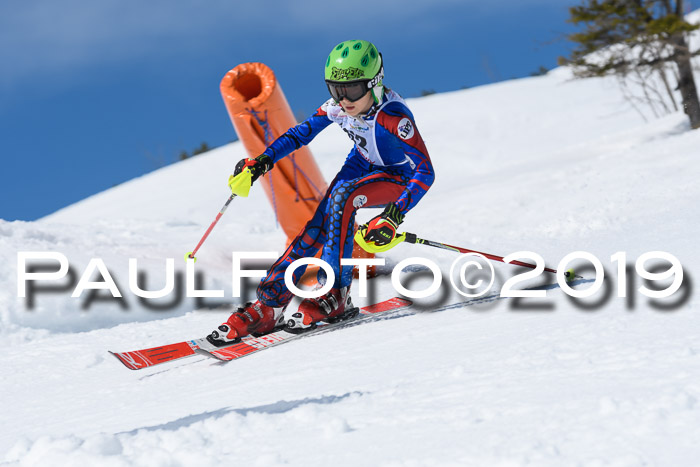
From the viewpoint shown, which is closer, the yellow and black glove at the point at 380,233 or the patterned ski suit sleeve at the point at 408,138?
the yellow and black glove at the point at 380,233

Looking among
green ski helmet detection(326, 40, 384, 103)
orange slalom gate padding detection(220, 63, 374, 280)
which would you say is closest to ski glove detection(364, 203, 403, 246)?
green ski helmet detection(326, 40, 384, 103)

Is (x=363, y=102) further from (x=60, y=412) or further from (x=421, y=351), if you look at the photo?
(x=60, y=412)

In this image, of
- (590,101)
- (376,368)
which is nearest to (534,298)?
(376,368)

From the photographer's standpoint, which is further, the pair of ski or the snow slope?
the pair of ski

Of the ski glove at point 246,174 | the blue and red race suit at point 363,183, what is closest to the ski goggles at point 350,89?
the blue and red race suit at point 363,183

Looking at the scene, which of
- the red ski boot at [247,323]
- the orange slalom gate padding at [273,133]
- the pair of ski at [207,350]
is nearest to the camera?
the pair of ski at [207,350]

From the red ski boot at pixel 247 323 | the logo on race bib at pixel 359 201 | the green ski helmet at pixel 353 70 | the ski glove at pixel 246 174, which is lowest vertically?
the red ski boot at pixel 247 323

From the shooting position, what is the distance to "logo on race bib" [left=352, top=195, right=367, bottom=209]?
4.02m

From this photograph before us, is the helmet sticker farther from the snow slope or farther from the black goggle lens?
the snow slope

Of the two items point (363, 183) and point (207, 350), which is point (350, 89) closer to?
point (363, 183)

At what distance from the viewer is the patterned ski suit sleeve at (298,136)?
438 centimetres

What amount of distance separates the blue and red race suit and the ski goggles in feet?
0.46

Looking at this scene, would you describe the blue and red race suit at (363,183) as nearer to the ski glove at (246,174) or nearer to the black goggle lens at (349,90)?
the black goggle lens at (349,90)

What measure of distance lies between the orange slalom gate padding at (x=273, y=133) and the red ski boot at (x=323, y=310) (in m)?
2.52
